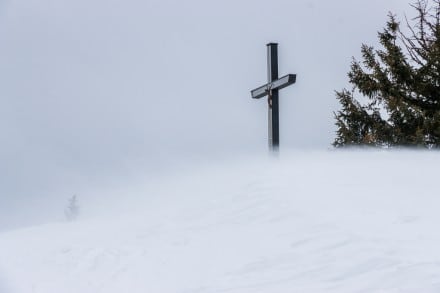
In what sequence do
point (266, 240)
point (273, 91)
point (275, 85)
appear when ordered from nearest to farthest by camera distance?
1. point (266, 240)
2. point (275, 85)
3. point (273, 91)

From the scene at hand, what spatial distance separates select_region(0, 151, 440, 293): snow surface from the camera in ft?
18.5

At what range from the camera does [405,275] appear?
16.3 feet

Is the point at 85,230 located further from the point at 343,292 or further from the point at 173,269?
the point at 343,292

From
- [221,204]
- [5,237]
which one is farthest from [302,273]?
[5,237]

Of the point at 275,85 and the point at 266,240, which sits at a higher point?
the point at 275,85

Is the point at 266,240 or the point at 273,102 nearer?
the point at 266,240

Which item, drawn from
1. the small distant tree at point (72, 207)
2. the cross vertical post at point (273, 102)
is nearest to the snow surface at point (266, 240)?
the cross vertical post at point (273, 102)

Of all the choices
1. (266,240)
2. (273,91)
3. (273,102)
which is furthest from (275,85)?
(266,240)

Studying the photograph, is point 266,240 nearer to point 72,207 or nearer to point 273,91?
point 273,91

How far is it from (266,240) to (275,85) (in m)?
5.04

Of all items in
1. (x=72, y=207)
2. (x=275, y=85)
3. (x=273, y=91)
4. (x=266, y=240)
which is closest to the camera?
(x=266, y=240)

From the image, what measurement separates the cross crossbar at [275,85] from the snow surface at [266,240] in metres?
1.56

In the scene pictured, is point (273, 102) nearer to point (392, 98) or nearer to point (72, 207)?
point (392, 98)

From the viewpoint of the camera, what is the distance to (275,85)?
38.0 ft
